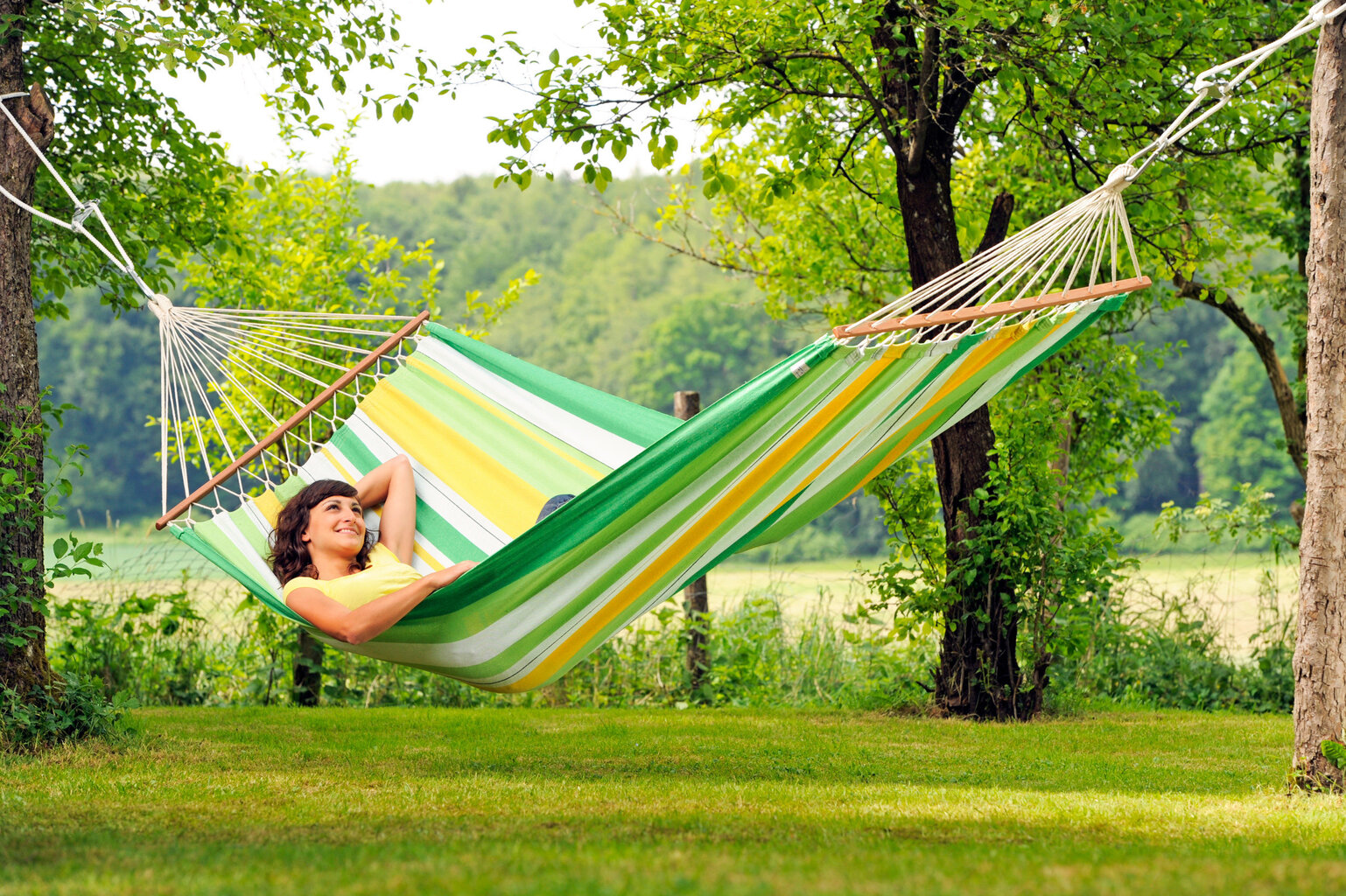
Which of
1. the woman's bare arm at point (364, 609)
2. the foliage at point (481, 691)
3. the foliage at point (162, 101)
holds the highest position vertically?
the foliage at point (162, 101)

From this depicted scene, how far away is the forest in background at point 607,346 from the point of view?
77.3ft

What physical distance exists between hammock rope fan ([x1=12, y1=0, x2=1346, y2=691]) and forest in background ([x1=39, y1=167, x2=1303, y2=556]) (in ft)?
37.8

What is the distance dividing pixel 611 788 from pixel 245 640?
9.46 feet

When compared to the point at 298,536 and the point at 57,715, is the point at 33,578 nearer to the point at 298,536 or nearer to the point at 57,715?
the point at 57,715

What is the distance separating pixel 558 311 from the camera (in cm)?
3762

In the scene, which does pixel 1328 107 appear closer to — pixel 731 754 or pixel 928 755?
pixel 928 755

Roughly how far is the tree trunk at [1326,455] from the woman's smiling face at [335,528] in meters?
2.06

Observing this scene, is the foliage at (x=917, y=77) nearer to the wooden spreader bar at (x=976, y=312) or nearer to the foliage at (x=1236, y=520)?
the wooden spreader bar at (x=976, y=312)

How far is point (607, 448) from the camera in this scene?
2.97 meters

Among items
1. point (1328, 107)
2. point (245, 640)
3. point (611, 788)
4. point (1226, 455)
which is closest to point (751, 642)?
point (245, 640)

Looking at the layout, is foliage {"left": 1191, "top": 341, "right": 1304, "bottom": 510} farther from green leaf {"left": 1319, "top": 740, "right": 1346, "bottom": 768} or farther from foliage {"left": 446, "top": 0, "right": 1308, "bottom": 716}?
green leaf {"left": 1319, "top": 740, "right": 1346, "bottom": 768}

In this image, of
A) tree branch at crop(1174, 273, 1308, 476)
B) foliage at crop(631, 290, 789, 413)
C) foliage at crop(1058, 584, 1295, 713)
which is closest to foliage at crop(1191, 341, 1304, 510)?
foliage at crop(631, 290, 789, 413)

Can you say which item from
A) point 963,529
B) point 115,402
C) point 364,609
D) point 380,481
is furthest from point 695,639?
Result: point 115,402

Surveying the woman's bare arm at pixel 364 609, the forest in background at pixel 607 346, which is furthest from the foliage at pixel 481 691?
the forest in background at pixel 607 346
